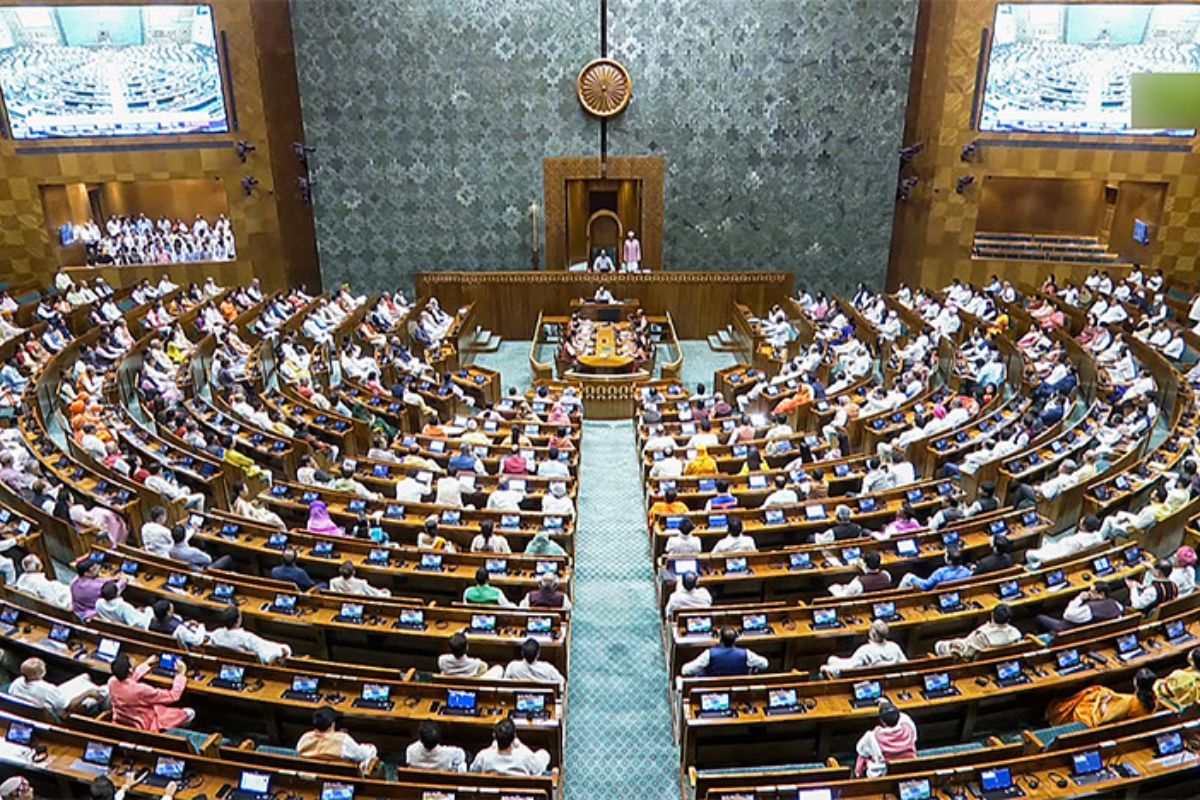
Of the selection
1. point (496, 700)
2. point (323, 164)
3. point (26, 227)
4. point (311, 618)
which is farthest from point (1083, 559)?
point (26, 227)

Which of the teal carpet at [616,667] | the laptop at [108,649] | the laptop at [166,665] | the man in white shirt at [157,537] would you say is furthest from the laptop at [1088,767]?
the man in white shirt at [157,537]

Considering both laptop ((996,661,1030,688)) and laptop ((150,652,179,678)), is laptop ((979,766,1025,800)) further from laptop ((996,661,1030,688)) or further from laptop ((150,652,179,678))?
laptop ((150,652,179,678))

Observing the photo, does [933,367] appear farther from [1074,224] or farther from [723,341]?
[1074,224]

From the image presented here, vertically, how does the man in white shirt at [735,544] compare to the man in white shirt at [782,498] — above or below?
below

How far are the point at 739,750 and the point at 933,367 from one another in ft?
33.2

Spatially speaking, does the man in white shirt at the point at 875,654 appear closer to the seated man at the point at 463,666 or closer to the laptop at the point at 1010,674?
the laptop at the point at 1010,674

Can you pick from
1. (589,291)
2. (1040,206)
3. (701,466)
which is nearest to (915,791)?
(701,466)

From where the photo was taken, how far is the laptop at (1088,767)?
17.2 feet

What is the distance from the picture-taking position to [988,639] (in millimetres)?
6516

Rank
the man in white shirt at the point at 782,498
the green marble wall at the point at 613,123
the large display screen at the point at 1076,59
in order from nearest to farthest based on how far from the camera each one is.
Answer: the man in white shirt at the point at 782,498, the large display screen at the point at 1076,59, the green marble wall at the point at 613,123

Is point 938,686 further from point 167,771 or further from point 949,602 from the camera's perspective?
point 167,771

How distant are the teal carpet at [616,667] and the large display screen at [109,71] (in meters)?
15.1

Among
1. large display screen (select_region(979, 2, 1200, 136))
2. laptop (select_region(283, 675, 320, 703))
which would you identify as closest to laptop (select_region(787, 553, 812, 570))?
laptop (select_region(283, 675, 320, 703))

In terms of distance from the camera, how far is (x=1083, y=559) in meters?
7.48
